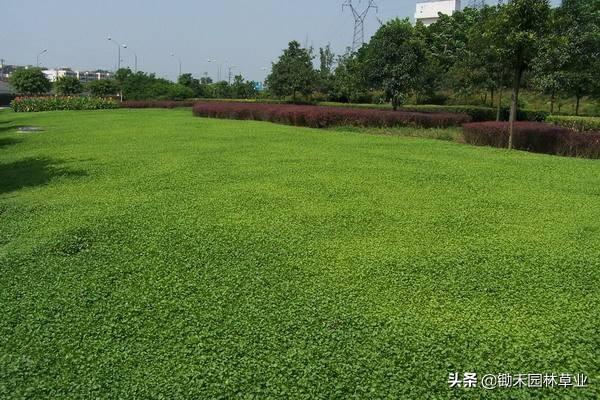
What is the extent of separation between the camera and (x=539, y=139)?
35.6 ft

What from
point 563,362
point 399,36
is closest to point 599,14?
point 399,36

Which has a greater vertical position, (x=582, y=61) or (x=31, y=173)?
(x=582, y=61)

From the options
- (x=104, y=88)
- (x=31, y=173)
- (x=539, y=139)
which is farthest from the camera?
(x=104, y=88)

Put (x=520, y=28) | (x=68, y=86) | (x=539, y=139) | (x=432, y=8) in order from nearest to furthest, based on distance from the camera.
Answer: (x=520, y=28)
(x=539, y=139)
(x=68, y=86)
(x=432, y=8)

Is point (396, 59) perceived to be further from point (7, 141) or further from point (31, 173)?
point (31, 173)

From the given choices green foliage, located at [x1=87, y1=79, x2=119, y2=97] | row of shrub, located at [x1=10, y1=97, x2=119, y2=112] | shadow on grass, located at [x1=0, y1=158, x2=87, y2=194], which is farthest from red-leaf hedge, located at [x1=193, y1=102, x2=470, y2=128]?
green foliage, located at [x1=87, y1=79, x2=119, y2=97]

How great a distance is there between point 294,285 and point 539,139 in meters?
9.17

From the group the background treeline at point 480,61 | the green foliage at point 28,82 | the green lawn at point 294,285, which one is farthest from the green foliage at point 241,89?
the green lawn at point 294,285

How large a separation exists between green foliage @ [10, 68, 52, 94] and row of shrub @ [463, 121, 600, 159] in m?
40.7

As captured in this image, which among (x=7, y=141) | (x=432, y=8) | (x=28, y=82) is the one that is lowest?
(x=7, y=141)

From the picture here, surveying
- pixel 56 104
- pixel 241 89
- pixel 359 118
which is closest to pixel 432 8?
pixel 241 89

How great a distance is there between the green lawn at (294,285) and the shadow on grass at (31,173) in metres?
0.13

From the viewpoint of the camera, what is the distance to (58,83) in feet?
135

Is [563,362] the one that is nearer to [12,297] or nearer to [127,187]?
[12,297]
